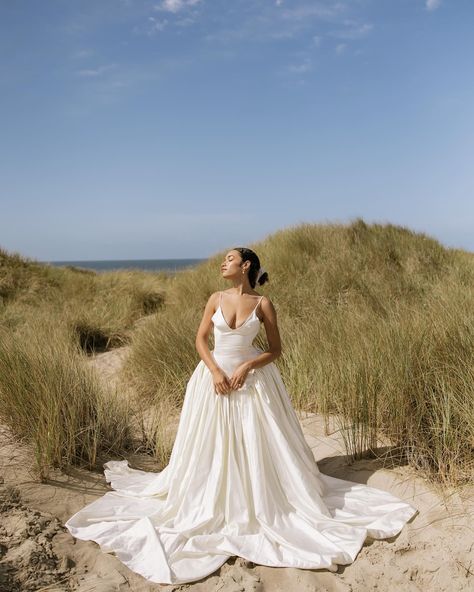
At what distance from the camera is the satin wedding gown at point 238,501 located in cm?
312

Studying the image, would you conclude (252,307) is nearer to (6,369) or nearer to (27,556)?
(27,556)

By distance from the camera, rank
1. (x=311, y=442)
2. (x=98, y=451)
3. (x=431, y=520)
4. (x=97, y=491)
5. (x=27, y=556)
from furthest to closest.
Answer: (x=311, y=442) → (x=98, y=451) → (x=97, y=491) → (x=431, y=520) → (x=27, y=556)

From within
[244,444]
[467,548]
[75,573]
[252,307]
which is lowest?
[75,573]

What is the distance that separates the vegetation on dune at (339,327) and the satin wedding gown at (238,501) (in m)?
0.71

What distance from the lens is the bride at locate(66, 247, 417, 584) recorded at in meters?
3.17

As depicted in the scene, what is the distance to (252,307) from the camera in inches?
140

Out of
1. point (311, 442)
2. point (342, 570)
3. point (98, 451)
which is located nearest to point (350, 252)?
point (311, 442)

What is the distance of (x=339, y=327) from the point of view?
6.34 m

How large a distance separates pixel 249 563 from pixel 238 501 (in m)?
0.37

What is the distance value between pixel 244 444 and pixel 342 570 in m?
0.91

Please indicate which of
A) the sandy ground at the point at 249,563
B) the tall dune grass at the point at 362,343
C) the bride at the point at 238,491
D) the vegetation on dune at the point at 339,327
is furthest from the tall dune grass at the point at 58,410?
the tall dune grass at the point at 362,343

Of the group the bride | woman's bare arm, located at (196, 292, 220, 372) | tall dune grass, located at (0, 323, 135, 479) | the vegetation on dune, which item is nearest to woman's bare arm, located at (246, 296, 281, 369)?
the bride

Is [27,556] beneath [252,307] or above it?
beneath

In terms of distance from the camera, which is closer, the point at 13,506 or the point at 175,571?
the point at 175,571
